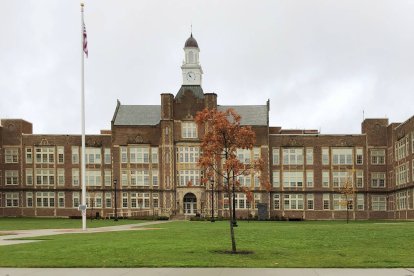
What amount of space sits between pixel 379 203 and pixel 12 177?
54824mm

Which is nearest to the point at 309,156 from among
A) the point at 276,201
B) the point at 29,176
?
the point at 276,201

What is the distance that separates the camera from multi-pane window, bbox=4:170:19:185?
90.4 m

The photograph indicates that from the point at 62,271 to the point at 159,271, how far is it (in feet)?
9.75

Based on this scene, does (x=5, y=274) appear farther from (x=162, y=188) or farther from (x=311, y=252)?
(x=162, y=188)

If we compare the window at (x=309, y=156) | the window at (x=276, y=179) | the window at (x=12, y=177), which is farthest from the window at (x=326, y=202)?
the window at (x=12, y=177)

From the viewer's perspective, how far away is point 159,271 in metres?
18.3

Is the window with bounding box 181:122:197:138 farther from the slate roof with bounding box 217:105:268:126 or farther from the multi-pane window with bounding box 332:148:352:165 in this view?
the multi-pane window with bounding box 332:148:352:165

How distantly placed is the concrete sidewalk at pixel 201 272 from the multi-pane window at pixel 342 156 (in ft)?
237

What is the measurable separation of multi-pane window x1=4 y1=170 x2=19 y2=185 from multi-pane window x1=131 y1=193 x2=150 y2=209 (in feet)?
58.2

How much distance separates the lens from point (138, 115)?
91688 millimetres

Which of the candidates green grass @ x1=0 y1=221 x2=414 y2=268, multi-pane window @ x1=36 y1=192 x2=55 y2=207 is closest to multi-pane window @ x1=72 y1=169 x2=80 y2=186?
multi-pane window @ x1=36 y1=192 x2=55 y2=207

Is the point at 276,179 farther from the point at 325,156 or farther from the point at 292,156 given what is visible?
the point at 325,156

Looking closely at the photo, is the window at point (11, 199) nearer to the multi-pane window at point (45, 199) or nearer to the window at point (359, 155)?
the multi-pane window at point (45, 199)

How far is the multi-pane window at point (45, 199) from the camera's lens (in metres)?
90.2
